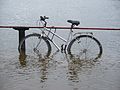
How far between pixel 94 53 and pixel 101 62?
103 centimetres

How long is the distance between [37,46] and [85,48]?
1460mm

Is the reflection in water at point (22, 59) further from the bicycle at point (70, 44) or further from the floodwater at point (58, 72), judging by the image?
the bicycle at point (70, 44)

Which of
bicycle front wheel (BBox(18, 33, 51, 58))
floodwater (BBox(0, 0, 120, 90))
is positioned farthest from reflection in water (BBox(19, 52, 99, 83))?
bicycle front wheel (BBox(18, 33, 51, 58))

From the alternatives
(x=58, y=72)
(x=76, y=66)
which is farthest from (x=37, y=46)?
(x=58, y=72)

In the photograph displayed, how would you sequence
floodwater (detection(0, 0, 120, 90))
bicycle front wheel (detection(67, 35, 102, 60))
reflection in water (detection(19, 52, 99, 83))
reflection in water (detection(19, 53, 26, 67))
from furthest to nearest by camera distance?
bicycle front wheel (detection(67, 35, 102, 60))
reflection in water (detection(19, 53, 26, 67))
reflection in water (detection(19, 52, 99, 83))
floodwater (detection(0, 0, 120, 90))

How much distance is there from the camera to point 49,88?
7.63 m

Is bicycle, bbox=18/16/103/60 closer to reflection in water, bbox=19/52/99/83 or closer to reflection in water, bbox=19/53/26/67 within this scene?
reflection in water, bbox=19/53/26/67

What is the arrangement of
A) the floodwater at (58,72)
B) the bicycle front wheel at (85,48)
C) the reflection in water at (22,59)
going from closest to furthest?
→ 1. the floodwater at (58,72)
2. the reflection in water at (22,59)
3. the bicycle front wheel at (85,48)

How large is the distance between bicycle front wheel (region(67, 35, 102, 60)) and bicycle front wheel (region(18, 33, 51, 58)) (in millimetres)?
720

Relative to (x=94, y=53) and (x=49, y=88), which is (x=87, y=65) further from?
(x=49, y=88)

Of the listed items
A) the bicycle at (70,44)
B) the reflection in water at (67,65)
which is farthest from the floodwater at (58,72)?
the bicycle at (70,44)

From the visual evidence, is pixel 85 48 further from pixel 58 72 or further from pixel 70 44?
pixel 58 72

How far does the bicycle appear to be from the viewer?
420 inches

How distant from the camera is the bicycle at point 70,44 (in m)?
10.7
